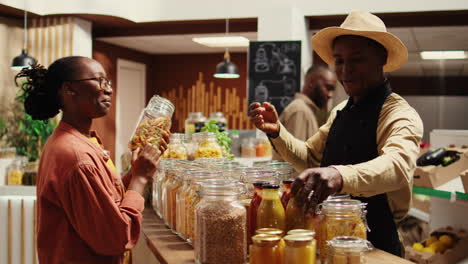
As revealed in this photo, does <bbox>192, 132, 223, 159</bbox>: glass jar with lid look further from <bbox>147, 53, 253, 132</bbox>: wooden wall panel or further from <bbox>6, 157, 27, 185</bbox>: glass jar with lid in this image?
<bbox>147, 53, 253, 132</bbox>: wooden wall panel

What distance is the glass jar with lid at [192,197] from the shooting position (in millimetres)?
1867

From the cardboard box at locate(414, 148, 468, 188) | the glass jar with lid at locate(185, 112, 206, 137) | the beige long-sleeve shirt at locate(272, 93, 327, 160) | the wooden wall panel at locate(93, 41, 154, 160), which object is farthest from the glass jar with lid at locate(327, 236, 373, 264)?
the wooden wall panel at locate(93, 41, 154, 160)

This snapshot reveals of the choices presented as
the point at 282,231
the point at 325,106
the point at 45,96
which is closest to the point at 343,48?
the point at 282,231

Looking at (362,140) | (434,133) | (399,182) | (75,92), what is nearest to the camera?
(399,182)

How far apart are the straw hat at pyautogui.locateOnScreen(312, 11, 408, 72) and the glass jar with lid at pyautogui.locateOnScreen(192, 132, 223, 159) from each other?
814mm

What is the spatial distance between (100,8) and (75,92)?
5.51 metres

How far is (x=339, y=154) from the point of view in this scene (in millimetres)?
2193

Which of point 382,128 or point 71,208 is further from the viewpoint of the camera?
point 382,128

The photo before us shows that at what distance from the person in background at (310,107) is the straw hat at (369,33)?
1979mm

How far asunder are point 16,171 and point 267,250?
5563 mm

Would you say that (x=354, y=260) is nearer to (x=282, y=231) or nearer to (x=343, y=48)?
(x=282, y=231)

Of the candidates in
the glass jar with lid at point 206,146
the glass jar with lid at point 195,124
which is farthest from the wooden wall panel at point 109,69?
the glass jar with lid at point 206,146

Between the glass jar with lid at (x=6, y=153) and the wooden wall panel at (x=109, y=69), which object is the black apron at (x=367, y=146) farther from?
the wooden wall panel at (x=109, y=69)

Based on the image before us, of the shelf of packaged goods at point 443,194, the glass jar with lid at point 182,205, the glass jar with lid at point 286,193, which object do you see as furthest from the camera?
the shelf of packaged goods at point 443,194
